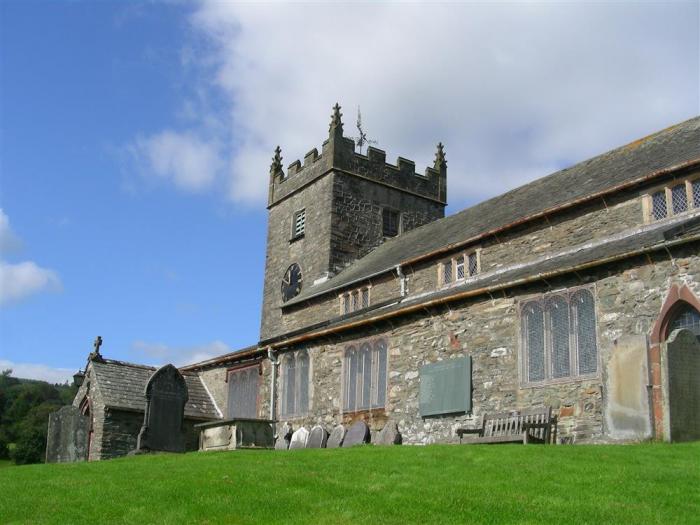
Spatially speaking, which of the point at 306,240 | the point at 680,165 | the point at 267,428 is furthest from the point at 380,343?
the point at 306,240

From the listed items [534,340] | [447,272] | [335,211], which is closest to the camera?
[534,340]

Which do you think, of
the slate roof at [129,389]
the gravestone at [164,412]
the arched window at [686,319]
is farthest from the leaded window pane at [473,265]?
the slate roof at [129,389]

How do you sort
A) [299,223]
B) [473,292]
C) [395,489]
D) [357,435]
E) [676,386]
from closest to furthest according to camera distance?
[395,489] → [676,386] → [473,292] → [357,435] → [299,223]

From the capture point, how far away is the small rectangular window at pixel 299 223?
37728mm

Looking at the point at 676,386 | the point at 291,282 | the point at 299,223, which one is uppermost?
the point at 299,223

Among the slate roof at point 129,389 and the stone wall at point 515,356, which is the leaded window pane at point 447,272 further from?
the slate roof at point 129,389

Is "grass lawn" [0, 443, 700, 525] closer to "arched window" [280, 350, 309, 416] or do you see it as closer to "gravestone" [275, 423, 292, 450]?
"gravestone" [275, 423, 292, 450]

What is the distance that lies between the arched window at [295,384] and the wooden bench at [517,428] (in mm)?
7507

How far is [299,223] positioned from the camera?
38125 millimetres

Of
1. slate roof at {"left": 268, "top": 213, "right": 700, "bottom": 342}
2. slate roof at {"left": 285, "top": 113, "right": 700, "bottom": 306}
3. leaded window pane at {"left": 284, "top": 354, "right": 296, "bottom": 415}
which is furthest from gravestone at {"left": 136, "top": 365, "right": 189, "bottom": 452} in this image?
slate roof at {"left": 285, "top": 113, "right": 700, "bottom": 306}

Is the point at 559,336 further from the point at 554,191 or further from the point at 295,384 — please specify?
the point at 295,384

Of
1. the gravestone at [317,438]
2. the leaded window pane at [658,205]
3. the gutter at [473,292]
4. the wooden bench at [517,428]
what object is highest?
the leaded window pane at [658,205]

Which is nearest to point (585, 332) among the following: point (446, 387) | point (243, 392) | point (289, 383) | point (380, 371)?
point (446, 387)

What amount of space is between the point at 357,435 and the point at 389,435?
4.20 feet
